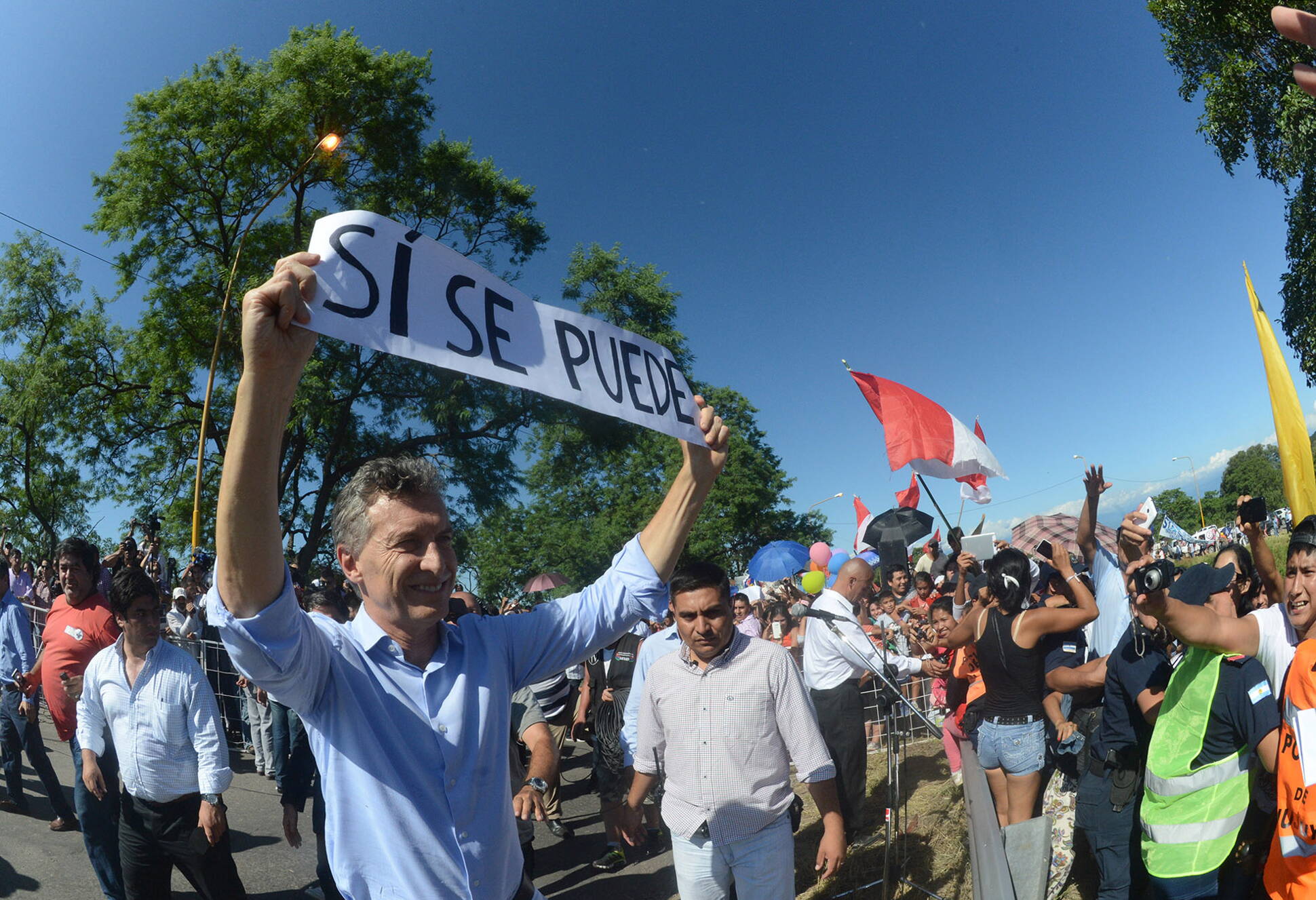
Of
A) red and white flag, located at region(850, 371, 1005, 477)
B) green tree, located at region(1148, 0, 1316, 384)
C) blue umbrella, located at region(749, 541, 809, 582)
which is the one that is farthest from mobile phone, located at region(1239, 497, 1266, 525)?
green tree, located at region(1148, 0, 1316, 384)

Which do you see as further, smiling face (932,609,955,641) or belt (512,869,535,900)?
smiling face (932,609,955,641)

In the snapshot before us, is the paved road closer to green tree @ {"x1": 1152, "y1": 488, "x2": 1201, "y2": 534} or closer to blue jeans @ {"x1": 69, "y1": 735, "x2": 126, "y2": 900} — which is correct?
blue jeans @ {"x1": 69, "y1": 735, "x2": 126, "y2": 900}

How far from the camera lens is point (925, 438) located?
999 centimetres

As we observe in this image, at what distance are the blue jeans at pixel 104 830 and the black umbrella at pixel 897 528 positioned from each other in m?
11.0

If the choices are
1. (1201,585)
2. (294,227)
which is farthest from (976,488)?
(294,227)

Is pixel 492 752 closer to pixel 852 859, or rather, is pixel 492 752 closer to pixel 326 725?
pixel 326 725

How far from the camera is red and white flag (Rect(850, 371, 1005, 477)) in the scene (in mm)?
9961

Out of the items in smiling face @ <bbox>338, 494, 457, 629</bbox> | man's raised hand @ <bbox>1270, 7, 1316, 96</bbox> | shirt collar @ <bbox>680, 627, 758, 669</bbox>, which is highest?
man's raised hand @ <bbox>1270, 7, 1316, 96</bbox>

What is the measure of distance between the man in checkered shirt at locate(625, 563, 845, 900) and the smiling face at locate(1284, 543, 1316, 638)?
5.89ft

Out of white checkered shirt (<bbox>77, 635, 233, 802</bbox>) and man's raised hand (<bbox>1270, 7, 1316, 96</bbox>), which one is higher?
man's raised hand (<bbox>1270, 7, 1316, 96</bbox>)

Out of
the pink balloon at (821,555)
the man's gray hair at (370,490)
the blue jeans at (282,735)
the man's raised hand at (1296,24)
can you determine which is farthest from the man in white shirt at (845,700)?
the pink balloon at (821,555)

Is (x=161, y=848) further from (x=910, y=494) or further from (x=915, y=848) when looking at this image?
(x=910, y=494)

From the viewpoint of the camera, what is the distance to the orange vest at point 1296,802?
2.59 m

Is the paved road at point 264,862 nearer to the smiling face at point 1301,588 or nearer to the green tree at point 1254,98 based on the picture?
the smiling face at point 1301,588
